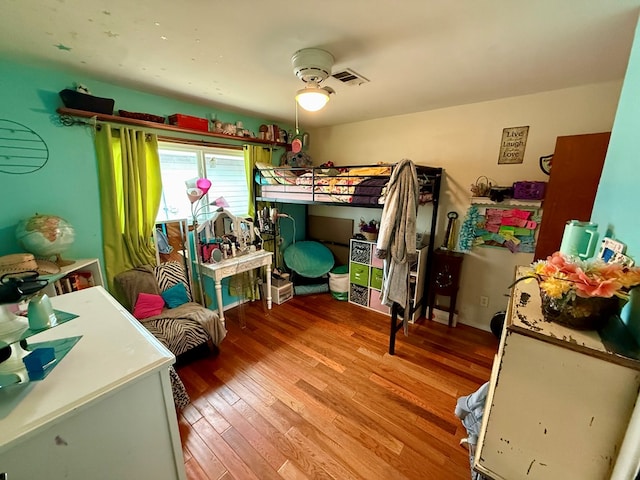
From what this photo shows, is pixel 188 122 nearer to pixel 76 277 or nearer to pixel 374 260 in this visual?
pixel 76 277

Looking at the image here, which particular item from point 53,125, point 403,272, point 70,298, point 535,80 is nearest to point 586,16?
point 535,80

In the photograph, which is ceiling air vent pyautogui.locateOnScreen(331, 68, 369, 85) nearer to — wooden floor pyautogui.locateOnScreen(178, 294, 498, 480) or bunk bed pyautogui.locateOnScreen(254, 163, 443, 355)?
bunk bed pyautogui.locateOnScreen(254, 163, 443, 355)

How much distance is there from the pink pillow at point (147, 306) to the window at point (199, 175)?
2.61 feet

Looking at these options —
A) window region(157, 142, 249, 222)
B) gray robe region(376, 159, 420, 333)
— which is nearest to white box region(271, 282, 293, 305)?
window region(157, 142, 249, 222)

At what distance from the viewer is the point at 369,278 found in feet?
9.75

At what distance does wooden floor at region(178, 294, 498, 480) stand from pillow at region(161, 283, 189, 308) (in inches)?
22.2

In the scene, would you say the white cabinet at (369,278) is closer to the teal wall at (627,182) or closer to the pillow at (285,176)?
the pillow at (285,176)

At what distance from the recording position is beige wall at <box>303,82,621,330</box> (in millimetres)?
1967

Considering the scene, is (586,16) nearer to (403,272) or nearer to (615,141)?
(615,141)

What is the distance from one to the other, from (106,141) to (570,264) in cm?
288

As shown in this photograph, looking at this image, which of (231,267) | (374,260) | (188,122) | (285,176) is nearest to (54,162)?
(188,122)

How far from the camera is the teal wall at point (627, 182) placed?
0.77 metres

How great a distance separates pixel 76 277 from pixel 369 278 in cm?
268

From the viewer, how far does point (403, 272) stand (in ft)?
7.03
